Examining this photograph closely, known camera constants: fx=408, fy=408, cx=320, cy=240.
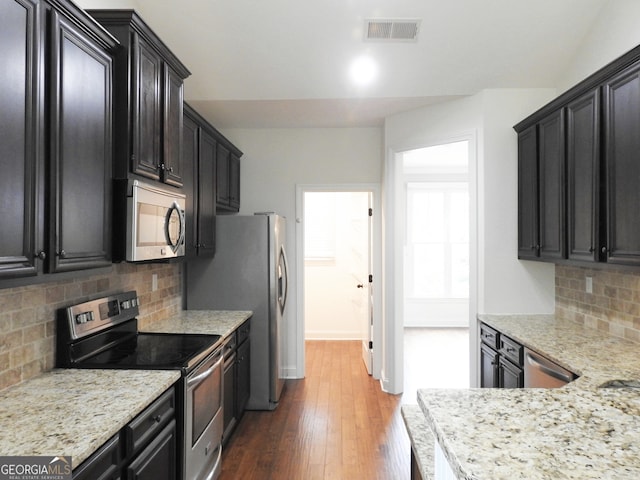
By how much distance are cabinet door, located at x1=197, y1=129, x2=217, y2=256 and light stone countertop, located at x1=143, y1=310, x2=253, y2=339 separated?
501mm

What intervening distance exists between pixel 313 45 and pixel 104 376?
256 cm

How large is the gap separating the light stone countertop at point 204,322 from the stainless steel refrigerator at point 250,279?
128 millimetres

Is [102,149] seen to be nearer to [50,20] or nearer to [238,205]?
[50,20]

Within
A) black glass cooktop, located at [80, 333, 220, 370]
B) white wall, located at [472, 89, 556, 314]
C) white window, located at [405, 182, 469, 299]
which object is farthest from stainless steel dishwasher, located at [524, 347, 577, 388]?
white window, located at [405, 182, 469, 299]

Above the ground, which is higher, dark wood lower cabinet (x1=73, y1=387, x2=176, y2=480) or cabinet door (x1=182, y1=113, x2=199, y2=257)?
cabinet door (x1=182, y1=113, x2=199, y2=257)

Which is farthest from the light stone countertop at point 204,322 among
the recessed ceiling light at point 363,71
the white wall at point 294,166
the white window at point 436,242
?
the white window at point 436,242

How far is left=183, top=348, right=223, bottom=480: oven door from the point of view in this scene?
201cm

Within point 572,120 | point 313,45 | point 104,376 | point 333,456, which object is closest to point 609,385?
point 572,120

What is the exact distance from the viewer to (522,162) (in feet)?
10.3

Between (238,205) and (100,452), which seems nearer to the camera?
(100,452)

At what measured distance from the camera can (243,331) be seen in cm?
328

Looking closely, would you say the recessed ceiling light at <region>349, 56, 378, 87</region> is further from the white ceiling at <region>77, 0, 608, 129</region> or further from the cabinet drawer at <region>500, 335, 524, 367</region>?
the cabinet drawer at <region>500, 335, 524, 367</region>

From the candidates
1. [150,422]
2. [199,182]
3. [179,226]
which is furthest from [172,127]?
[150,422]

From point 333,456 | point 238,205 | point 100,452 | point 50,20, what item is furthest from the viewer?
point 238,205
